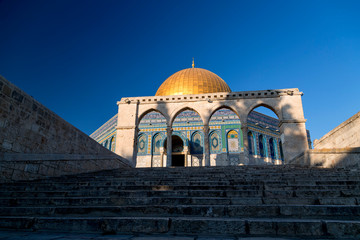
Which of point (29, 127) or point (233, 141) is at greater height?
point (233, 141)

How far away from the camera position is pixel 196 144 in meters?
20.3

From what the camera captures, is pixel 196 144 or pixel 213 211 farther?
pixel 196 144

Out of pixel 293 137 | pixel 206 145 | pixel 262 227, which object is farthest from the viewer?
pixel 206 145

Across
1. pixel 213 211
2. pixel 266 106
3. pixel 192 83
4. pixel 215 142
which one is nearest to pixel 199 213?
pixel 213 211

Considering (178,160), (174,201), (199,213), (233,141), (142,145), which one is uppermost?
(233,141)

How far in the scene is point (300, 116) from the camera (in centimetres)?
1277

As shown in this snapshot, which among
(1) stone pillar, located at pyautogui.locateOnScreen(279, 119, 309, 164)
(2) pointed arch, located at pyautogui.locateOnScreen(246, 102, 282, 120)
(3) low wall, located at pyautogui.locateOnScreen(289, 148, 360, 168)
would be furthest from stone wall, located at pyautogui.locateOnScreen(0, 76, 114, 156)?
(1) stone pillar, located at pyautogui.locateOnScreen(279, 119, 309, 164)

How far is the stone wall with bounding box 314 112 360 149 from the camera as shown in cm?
793

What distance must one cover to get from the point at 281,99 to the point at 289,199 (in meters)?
11.0

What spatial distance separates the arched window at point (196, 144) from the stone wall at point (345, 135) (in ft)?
34.5

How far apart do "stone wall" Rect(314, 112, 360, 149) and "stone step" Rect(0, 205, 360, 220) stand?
645 cm

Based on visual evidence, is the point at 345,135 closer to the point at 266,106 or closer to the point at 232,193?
the point at 266,106

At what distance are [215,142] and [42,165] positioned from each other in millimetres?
15462

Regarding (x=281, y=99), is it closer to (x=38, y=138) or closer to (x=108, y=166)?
(x=108, y=166)
